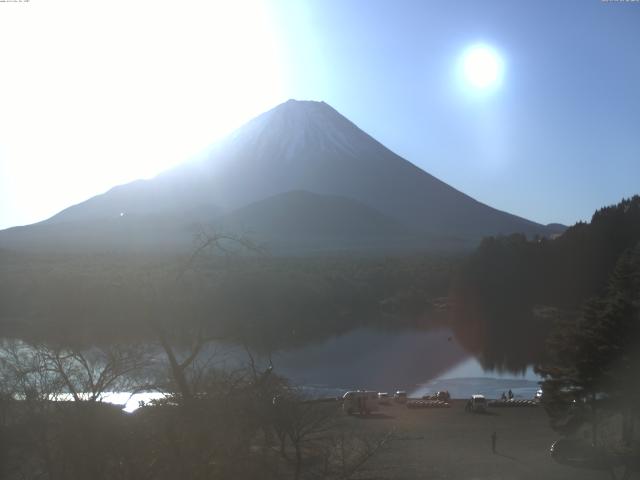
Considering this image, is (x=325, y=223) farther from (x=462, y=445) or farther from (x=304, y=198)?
(x=462, y=445)

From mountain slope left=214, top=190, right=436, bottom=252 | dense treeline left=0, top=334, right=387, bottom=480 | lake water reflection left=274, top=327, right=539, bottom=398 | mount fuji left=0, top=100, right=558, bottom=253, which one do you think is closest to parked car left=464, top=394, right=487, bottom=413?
lake water reflection left=274, top=327, right=539, bottom=398

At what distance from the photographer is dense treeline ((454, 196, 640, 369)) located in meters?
25.7

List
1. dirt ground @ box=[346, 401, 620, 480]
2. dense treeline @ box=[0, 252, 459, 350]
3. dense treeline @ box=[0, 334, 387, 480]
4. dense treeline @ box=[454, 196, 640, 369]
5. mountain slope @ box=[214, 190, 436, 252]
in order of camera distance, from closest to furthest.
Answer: dense treeline @ box=[0, 334, 387, 480] < dense treeline @ box=[0, 252, 459, 350] < dirt ground @ box=[346, 401, 620, 480] < dense treeline @ box=[454, 196, 640, 369] < mountain slope @ box=[214, 190, 436, 252]

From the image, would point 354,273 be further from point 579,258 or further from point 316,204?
point 316,204

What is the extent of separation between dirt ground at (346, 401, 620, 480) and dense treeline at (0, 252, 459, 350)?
5.68 feet

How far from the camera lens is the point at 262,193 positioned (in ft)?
217

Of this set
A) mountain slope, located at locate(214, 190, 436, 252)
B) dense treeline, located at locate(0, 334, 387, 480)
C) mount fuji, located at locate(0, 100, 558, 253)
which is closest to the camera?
dense treeline, located at locate(0, 334, 387, 480)

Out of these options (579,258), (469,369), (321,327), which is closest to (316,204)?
(579,258)

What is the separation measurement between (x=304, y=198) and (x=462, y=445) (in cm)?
5609

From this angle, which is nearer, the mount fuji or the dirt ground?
the dirt ground

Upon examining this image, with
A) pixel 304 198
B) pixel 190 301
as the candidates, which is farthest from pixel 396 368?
pixel 304 198

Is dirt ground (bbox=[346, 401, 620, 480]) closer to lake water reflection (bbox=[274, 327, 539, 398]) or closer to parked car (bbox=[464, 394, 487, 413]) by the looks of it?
parked car (bbox=[464, 394, 487, 413])

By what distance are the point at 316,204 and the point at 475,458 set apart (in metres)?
56.9

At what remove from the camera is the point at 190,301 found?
430cm
